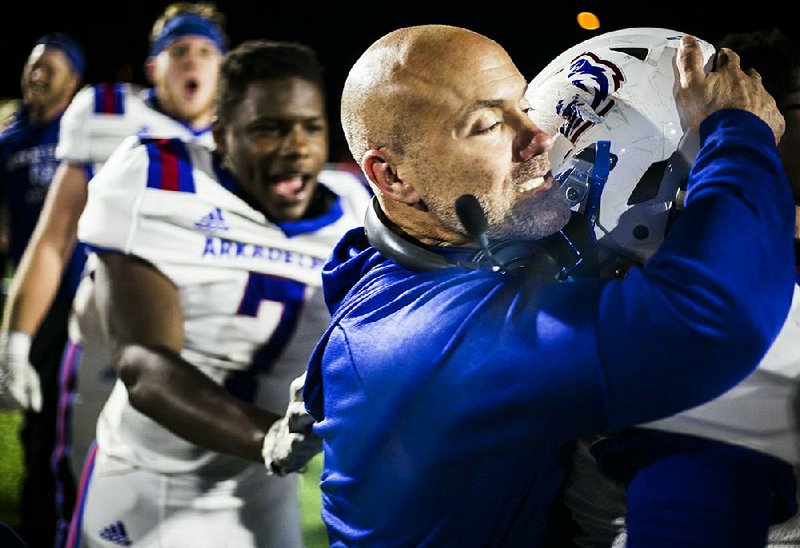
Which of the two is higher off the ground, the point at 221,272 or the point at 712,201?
the point at 712,201

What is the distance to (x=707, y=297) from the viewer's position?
1.24m

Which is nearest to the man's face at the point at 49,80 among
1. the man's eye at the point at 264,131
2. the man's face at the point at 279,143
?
the man's face at the point at 279,143

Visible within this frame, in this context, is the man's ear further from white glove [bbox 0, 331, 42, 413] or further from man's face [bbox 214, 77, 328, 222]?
white glove [bbox 0, 331, 42, 413]

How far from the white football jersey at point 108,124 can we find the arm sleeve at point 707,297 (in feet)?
9.57

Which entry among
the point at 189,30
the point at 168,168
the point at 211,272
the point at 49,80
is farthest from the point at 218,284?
the point at 49,80

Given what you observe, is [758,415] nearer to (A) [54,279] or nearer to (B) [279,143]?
(B) [279,143]

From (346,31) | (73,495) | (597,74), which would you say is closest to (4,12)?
(346,31)

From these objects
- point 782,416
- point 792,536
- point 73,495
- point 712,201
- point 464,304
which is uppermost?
point 712,201

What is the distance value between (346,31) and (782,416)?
12.4m

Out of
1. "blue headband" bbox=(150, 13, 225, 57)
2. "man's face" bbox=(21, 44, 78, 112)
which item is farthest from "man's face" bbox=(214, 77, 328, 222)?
"man's face" bbox=(21, 44, 78, 112)

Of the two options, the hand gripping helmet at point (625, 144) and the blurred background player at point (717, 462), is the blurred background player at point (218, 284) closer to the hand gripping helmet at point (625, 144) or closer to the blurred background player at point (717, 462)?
the hand gripping helmet at point (625, 144)

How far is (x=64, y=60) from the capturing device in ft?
17.9

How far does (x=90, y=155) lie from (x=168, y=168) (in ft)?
4.75

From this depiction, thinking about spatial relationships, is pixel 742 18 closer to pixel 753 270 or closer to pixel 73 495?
pixel 73 495
